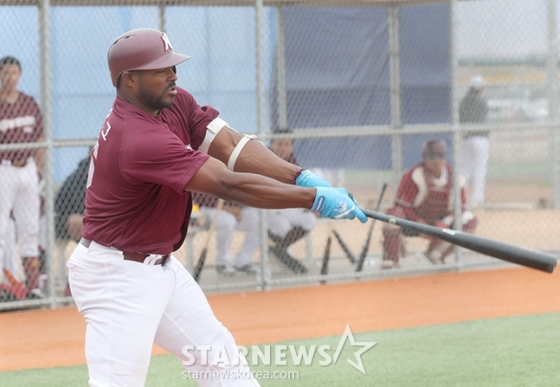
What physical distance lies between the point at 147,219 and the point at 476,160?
9.72 m

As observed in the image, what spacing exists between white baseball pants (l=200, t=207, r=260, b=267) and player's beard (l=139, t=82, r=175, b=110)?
6.16 metres

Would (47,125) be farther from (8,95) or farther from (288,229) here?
(288,229)

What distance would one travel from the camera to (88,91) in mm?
9602

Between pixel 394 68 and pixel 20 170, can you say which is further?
pixel 394 68

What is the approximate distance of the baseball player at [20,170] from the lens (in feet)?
28.0

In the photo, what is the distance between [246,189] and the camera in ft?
12.3

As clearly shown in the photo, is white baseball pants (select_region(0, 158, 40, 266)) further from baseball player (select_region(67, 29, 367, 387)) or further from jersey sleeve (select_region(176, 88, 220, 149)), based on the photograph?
baseball player (select_region(67, 29, 367, 387))

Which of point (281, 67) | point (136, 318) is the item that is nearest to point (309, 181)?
point (136, 318)

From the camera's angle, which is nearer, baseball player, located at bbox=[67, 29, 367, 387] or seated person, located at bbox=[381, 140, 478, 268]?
baseball player, located at bbox=[67, 29, 367, 387]

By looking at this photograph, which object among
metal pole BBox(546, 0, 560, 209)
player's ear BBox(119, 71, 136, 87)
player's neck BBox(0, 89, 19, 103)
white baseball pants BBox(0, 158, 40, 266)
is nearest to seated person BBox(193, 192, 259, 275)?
white baseball pants BBox(0, 158, 40, 266)

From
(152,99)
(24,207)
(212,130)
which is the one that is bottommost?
(24,207)

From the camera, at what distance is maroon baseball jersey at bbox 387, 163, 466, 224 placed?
33.7 ft

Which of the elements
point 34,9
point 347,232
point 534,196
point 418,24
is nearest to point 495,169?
point 534,196

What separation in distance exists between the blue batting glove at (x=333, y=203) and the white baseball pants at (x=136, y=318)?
705 mm
